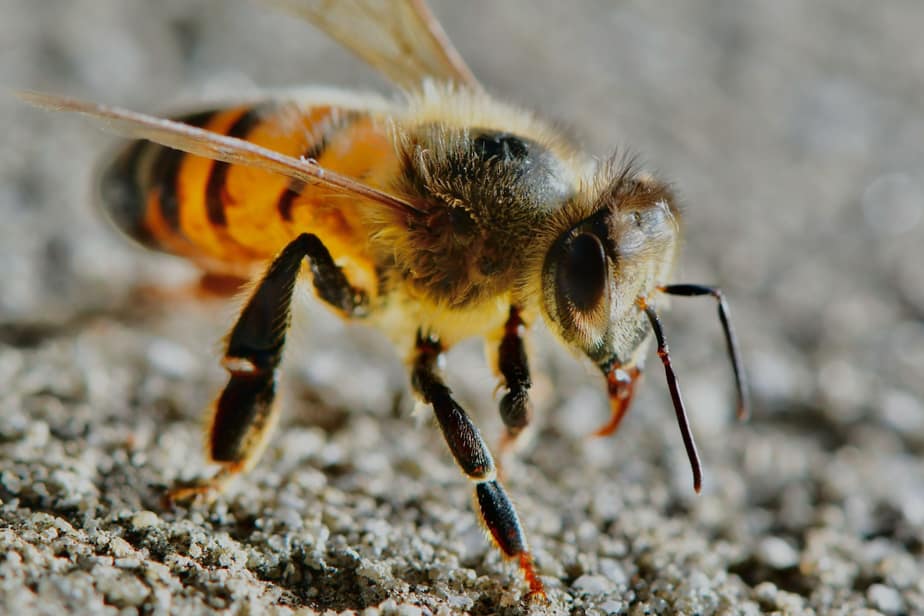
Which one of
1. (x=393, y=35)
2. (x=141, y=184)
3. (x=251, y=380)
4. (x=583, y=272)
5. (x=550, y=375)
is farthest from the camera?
(x=550, y=375)

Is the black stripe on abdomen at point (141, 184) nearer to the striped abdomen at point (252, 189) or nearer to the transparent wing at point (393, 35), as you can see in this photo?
Result: the striped abdomen at point (252, 189)

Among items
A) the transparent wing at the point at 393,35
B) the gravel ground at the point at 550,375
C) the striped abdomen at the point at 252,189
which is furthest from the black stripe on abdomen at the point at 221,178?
the transparent wing at the point at 393,35

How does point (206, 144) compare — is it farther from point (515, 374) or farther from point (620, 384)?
point (620, 384)

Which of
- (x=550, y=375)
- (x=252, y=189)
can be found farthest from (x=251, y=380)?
(x=550, y=375)

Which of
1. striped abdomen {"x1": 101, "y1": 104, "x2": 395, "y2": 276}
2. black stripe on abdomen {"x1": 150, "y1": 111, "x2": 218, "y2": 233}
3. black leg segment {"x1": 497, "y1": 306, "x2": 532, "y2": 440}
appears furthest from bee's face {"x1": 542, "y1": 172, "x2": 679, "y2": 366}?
black stripe on abdomen {"x1": 150, "y1": 111, "x2": 218, "y2": 233}

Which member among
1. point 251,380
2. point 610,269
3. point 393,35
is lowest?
point 251,380

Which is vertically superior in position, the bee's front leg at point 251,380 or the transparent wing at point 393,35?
the transparent wing at point 393,35

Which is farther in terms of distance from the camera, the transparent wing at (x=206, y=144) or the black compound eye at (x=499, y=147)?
the black compound eye at (x=499, y=147)

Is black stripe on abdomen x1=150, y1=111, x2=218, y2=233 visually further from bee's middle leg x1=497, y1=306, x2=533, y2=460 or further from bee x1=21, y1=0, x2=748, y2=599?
bee's middle leg x1=497, y1=306, x2=533, y2=460
